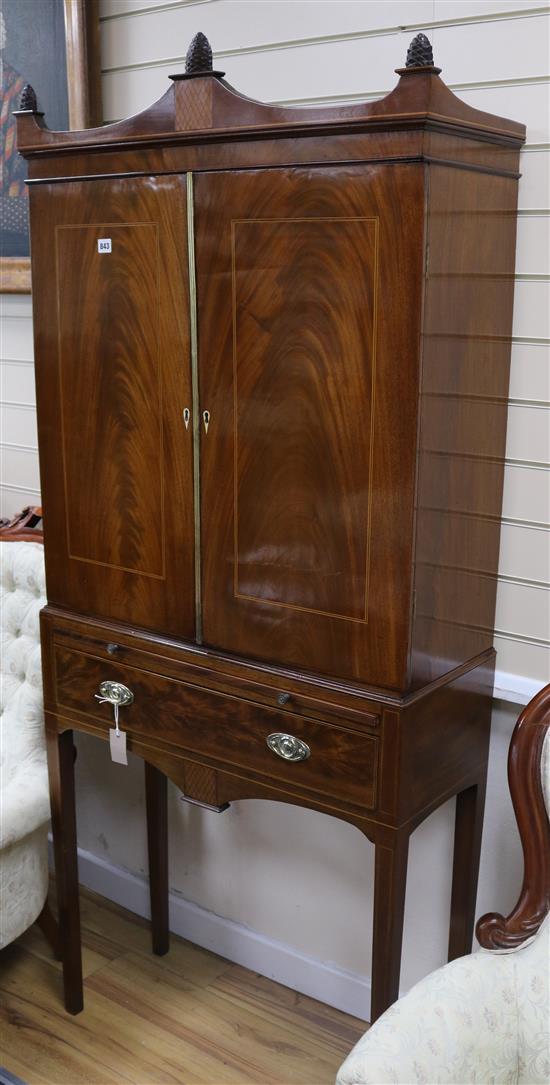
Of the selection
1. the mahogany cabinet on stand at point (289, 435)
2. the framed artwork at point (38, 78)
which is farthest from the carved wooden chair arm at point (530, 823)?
the framed artwork at point (38, 78)

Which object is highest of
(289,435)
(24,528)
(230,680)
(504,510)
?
(289,435)

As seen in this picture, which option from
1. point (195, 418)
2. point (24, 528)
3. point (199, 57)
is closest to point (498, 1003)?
point (195, 418)

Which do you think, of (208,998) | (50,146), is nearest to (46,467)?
(50,146)

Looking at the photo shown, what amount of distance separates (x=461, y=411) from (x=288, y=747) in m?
0.66

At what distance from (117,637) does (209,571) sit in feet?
0.97

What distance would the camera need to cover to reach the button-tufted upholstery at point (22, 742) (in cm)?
240

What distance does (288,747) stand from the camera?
186 centimetres

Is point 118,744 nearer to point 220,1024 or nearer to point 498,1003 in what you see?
point 220,1024

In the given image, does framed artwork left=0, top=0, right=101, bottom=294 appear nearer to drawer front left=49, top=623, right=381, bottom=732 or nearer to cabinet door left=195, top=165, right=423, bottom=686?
cabinet door left=195, top=165, right=423, bottom=686

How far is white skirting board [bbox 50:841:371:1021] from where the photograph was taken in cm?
247

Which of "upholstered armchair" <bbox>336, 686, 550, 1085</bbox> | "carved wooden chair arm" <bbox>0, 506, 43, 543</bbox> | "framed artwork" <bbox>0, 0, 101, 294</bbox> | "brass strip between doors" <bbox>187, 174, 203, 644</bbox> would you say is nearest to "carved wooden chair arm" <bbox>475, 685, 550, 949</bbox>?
"upholstered armchair" <bbox>336, 686, 550, 1085</bbox>

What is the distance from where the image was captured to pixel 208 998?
2.54 m

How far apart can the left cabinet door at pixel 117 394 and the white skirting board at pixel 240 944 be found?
1022mm

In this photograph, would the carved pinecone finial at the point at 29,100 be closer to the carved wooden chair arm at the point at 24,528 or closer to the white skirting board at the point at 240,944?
the carved wooden chair arm at the point at 24,528
